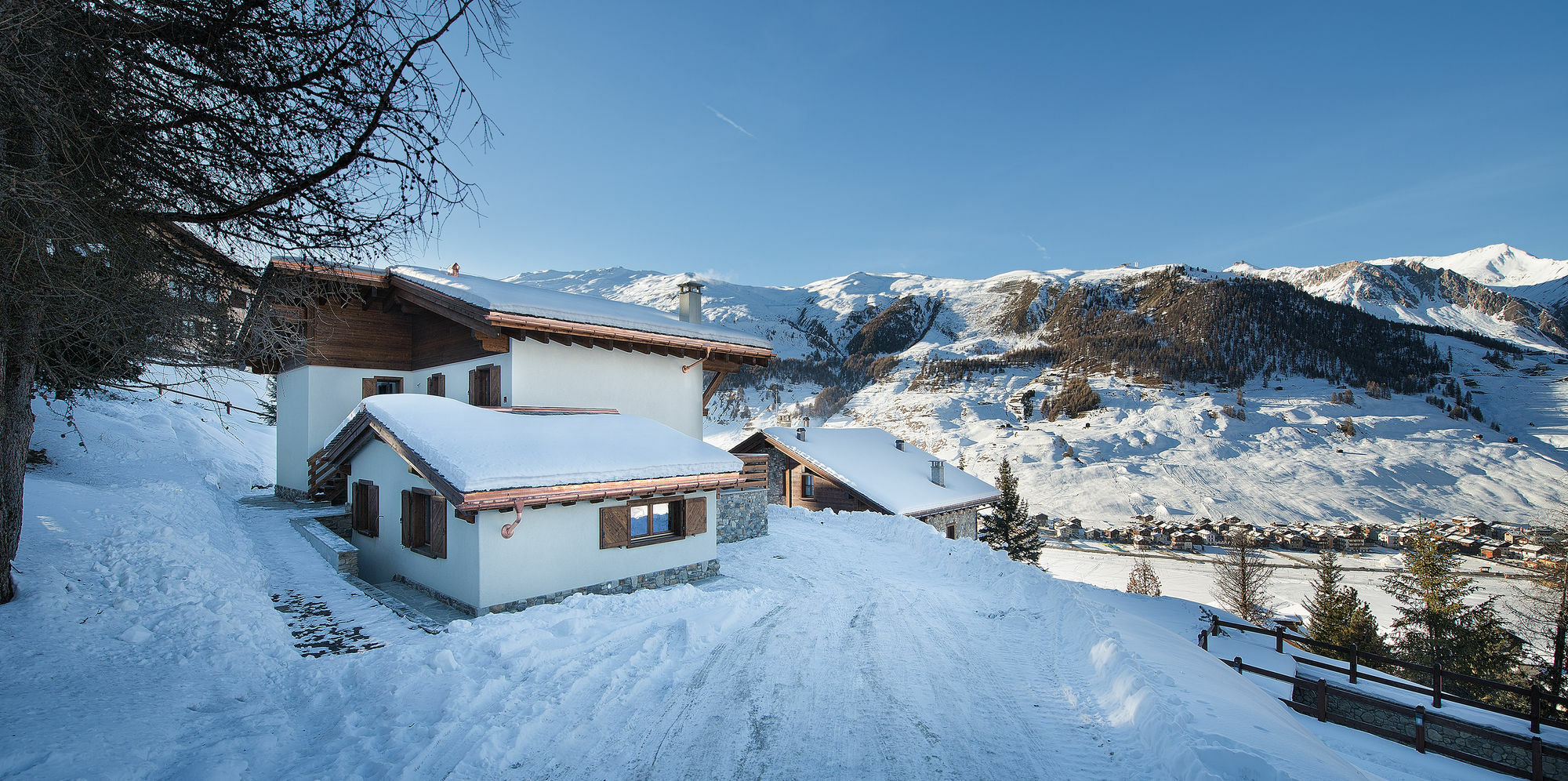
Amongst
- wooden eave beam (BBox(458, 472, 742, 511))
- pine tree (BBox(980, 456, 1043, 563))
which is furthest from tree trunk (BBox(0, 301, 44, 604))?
pine tree (BBox(980, 456, 1043, 563))

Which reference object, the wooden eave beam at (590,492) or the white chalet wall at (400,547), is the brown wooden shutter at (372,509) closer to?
the white chalet wall at (400,547)

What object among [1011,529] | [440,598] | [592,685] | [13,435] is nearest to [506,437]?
[440,598]

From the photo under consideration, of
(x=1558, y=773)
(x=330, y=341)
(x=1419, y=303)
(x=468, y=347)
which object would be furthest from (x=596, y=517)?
(x=1419, y=303)

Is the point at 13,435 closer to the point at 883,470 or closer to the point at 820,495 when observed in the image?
the point at 820,495

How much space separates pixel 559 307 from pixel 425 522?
16.1ft

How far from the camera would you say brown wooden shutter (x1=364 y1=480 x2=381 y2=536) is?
419 inches

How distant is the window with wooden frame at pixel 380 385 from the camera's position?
15.5 m

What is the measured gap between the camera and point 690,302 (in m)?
17.3

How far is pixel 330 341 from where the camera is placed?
14852 mm

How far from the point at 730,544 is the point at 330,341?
11.8 metres

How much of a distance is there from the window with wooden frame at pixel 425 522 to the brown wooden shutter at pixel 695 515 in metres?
3.88

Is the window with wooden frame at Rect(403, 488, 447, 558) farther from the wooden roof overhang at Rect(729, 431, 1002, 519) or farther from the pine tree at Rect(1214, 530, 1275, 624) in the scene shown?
the pine tree at Rect(1214, 530, 1275, 624)

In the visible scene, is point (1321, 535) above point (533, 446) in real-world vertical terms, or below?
below

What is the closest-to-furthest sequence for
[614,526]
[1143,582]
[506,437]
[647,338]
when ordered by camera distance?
[506,437] < [614,526] < [647,338] < [1143,582]
